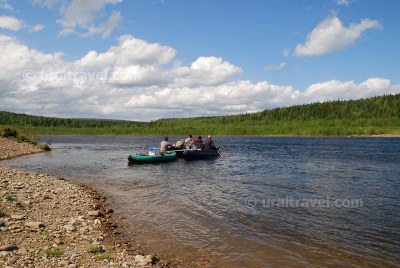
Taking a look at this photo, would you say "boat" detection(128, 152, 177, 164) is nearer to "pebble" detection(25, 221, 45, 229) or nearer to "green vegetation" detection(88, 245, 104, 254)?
"pebble" detection(25, 221, 45, 229)

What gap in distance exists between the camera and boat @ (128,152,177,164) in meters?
30.4

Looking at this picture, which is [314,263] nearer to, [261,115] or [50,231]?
[50,231]

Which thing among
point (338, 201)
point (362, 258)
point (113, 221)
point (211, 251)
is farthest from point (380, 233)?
point (113, 221)

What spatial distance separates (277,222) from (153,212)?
501 centimetres

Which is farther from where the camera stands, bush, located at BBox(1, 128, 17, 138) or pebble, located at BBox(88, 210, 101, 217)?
bush, located at BBox(1, 128, 17, 138)

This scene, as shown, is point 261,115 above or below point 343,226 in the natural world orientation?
above

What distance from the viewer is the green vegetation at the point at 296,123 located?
338 feet

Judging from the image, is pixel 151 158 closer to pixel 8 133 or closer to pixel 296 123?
pixel 8 133

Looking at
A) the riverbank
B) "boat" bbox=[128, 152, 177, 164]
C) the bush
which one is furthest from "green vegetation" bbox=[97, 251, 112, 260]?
the bush

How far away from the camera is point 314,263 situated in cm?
907

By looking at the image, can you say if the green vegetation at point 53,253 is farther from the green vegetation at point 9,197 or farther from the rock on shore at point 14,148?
the rock on shore at point 14,148

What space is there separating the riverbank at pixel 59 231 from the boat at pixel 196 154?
19228 millimetres

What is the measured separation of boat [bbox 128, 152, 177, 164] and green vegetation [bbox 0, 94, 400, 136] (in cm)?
7716

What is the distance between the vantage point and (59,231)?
10.1 m
